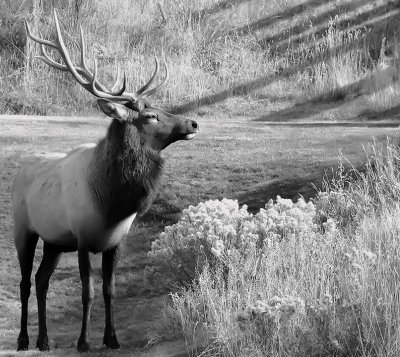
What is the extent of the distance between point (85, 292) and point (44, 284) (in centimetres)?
75

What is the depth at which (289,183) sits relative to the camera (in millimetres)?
11914

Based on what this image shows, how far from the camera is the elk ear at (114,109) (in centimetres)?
782

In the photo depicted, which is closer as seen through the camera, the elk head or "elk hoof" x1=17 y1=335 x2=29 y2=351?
the elk head

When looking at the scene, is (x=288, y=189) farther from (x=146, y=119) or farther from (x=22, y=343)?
(x=22, y=343)

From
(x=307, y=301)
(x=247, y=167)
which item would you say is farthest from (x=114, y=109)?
(x=247, y=167)

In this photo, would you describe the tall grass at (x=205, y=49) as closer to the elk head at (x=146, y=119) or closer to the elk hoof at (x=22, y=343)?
the elk hoof at (x=22, y=343)

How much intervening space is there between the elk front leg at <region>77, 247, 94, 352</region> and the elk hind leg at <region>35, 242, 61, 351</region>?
19.8 inches

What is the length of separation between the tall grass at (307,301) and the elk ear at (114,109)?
1.46 metres

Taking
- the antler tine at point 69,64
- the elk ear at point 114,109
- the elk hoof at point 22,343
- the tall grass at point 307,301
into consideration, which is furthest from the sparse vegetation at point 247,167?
the antler tine at point 69,64

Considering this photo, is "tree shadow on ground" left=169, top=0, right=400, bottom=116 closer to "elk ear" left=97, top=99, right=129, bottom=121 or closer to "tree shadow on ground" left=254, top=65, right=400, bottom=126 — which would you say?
"tree shadow on ground" left=254, top=65, right=400, bottom=126

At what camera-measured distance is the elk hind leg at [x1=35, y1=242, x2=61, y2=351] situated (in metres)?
8.30

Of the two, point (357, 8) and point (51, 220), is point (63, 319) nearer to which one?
point (51, 220)

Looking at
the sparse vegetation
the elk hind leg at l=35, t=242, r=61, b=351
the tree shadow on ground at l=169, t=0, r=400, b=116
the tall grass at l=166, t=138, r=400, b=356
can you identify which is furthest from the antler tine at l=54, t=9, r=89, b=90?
the tree shadow on ground at l=169, t=0, r=400, b=116

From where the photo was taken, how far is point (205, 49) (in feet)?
64.5
